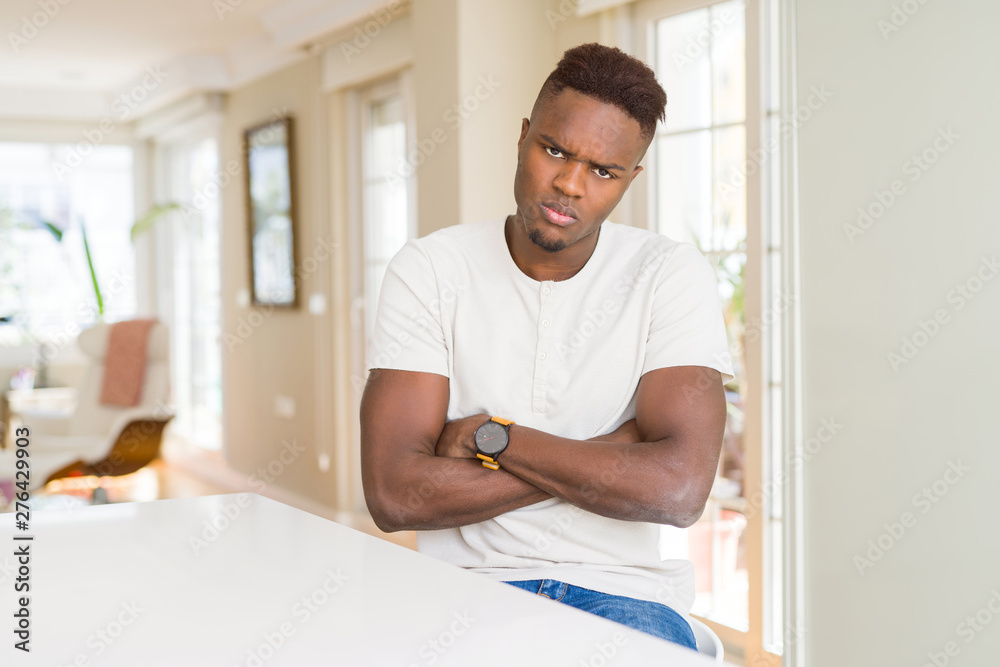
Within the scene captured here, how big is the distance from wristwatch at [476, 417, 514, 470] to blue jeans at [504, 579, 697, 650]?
0.17 meters

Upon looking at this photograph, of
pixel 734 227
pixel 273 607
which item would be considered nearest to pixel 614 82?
pixel 273 607

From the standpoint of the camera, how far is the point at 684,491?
1210mm

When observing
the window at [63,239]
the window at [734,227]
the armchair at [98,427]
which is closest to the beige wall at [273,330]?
the armchair at [98,427]

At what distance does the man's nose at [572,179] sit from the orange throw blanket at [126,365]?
381 centimetres

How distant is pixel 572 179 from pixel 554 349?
0.82ft

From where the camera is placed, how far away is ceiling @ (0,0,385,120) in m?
4.24

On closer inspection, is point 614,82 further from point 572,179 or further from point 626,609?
point 626,609

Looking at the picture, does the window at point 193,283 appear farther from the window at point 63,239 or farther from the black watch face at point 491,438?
the black watch face at point 491,438

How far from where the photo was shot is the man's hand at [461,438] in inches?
49.4

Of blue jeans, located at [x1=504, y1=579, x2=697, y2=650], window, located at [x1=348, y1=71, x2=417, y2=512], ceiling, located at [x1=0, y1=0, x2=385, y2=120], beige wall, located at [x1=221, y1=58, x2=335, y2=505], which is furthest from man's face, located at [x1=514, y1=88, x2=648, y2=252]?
beige wall, located at [x1=221, y1=58, x2=335, y2=505]

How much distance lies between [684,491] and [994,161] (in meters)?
0.96

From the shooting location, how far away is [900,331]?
71.0 inches

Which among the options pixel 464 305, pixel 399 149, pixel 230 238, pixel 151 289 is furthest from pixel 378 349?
pixel 151 289

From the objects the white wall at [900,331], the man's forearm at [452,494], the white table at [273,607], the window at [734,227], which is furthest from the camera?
the window at [734,227]
